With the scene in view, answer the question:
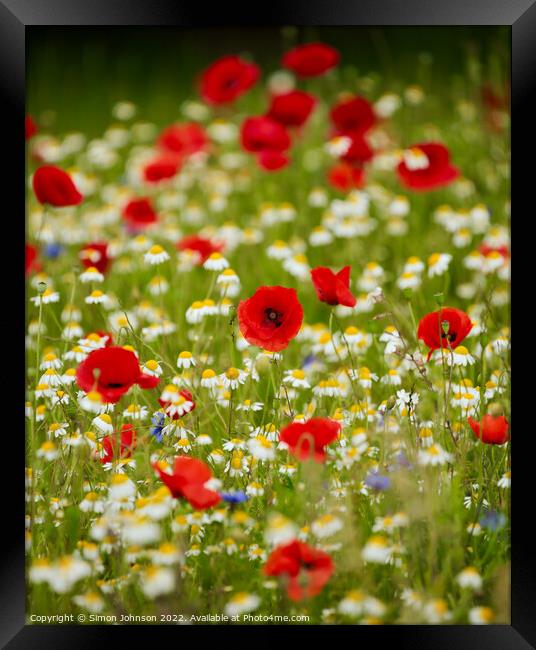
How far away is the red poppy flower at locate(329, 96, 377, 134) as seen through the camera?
10.1 ft

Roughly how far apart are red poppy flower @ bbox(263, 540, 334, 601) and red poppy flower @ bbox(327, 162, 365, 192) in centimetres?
178

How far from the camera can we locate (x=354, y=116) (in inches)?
122

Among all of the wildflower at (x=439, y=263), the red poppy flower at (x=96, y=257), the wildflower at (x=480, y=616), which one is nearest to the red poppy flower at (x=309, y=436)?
the wildflower at (x=480, y=616)

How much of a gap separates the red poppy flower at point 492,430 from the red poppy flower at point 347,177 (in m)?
1.45

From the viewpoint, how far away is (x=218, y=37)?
4.70 m

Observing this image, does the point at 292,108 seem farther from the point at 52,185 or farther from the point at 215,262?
the point at 52,185

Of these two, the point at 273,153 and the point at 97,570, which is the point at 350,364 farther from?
the point at 273,153

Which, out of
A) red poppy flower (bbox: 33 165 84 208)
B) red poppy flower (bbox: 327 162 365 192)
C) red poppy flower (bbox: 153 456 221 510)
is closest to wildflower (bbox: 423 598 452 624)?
red poppy flower (bbox: 153 456 221 510)

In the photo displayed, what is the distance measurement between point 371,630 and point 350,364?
0.77 metres

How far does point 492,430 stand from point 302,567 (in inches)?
20.0

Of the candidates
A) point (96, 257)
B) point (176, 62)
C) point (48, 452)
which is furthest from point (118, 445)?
point (176, 62)

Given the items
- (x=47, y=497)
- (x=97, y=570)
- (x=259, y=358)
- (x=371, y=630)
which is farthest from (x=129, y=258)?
(x=371, y=630)

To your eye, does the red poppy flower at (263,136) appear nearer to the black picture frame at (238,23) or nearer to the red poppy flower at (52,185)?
the red poppy flower at (52,185)

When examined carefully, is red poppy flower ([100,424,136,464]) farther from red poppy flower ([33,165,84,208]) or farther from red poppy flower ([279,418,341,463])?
red poppy flower ([33,165,84,208])
